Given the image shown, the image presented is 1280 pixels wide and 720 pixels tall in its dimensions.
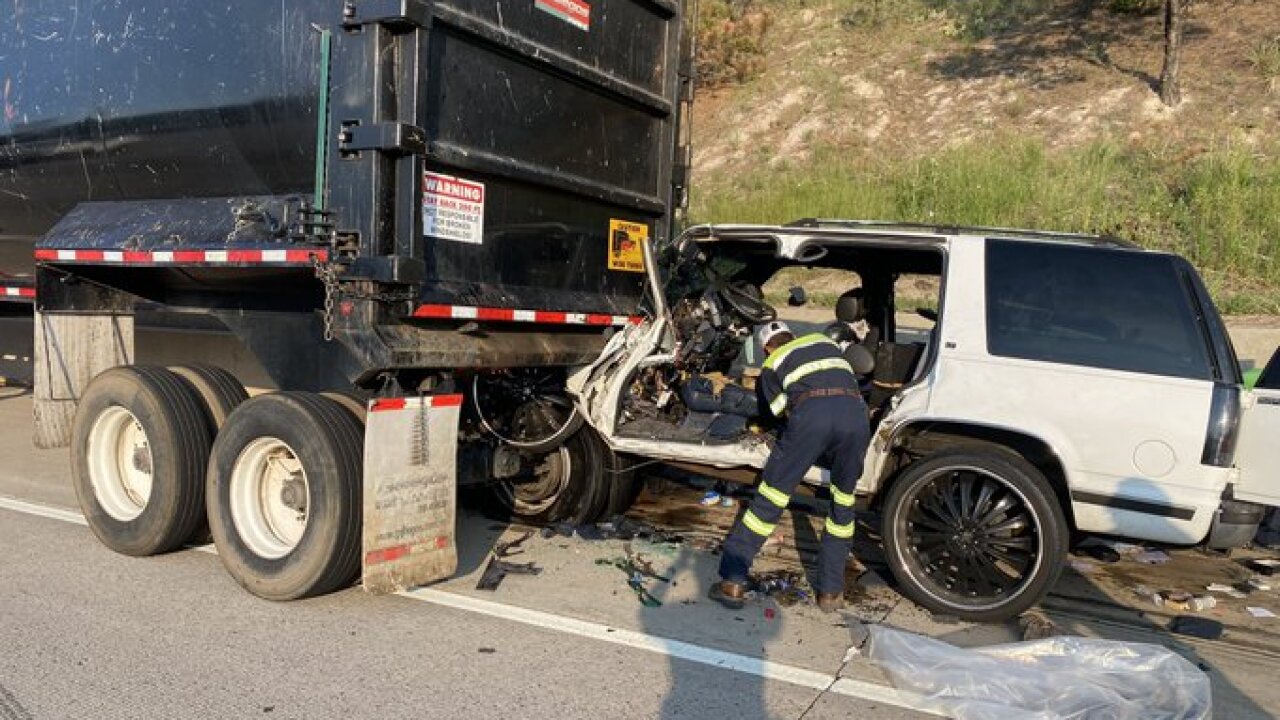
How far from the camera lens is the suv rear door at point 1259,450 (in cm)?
435

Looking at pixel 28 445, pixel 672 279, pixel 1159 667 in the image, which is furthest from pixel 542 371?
pixel 28 445

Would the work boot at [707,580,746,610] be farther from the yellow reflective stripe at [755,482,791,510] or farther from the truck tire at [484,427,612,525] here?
the truck tire at [484,427,612,525]

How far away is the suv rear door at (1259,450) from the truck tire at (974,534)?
790mm

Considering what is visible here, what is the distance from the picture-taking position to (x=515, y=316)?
515 centimetres

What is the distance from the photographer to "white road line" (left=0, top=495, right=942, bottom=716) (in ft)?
12.7

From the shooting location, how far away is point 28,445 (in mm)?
8297

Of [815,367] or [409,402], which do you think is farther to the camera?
[815,367]

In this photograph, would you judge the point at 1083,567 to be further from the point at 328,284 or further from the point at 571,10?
the point at 328,284

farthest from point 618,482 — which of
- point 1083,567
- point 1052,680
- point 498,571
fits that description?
point 1052,680

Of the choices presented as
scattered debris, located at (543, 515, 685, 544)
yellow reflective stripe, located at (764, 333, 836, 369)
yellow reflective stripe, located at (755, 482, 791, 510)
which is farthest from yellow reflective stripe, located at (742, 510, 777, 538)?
scattered debris, located at (543, 515, 685, 544)

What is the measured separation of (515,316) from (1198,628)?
3.70 meters

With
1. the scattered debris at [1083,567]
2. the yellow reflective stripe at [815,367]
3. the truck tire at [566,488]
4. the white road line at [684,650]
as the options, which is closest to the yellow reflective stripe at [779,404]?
the yellow reflective stripe at [815,367]

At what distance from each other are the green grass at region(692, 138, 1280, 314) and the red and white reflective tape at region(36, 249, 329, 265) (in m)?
10.3

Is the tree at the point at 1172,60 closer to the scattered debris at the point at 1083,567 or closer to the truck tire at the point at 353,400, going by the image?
the scattered debris at the point at 1083,567
